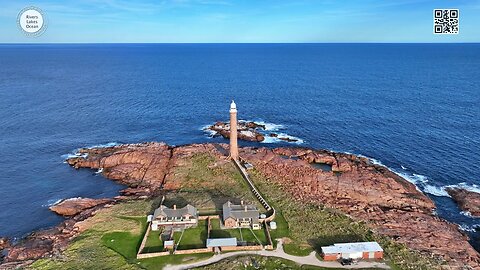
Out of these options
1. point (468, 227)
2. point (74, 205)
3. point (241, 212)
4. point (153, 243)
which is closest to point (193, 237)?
point (153, 243)

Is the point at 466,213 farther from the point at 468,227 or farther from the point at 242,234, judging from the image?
the point at 242,234

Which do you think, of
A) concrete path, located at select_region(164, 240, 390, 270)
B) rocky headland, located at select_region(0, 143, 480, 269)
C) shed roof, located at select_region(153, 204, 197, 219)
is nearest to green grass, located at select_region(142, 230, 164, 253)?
shed roof, located at select_region(153, 204, 197, 219)

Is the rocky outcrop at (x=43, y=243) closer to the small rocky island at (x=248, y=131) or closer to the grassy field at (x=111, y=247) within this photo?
the grassy field at (x=111, y=247)

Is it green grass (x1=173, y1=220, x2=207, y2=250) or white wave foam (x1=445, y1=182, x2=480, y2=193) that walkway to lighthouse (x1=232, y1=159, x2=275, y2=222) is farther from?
white wave foam (x1=445, y1=182, x2=480, y2=193)

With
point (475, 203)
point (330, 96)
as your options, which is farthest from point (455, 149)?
point (330, 96)

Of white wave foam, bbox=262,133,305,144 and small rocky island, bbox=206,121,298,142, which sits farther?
small rocky island, bbox=206,121,298,142

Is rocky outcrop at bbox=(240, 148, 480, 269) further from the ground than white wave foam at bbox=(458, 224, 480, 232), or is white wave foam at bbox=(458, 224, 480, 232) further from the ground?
rocky outcrop at bbox=(240, 148, 480, 269)

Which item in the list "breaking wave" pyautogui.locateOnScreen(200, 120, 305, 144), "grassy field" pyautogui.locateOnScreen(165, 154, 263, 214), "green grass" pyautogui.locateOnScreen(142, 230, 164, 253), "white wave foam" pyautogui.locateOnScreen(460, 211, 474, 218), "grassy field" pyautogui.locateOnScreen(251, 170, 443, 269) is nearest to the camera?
"grassy field" pyautogui.locateOnScreen(251, 170, 443, 269)
